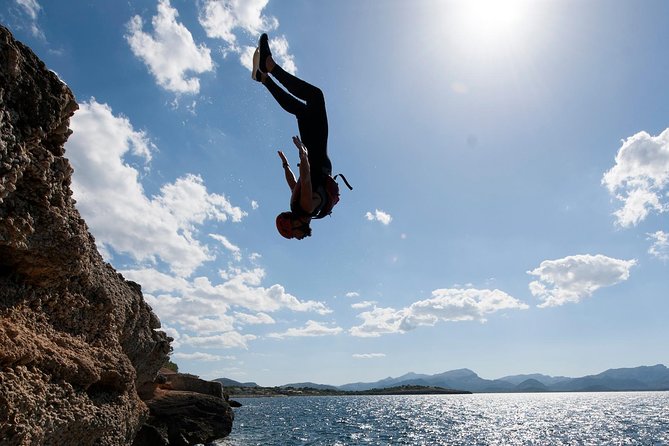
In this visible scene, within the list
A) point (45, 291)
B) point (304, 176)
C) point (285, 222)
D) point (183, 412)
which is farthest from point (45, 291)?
point (183, 412)

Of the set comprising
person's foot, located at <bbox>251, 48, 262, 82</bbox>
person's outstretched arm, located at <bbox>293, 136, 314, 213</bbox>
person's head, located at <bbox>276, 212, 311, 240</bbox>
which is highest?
person's foot, located at <bbox>251, 48, 262, 82</bbox>

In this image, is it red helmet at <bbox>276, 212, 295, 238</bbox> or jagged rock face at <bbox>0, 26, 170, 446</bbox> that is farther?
red helmet at <bbox>276, 212, 295, 238</bbox>

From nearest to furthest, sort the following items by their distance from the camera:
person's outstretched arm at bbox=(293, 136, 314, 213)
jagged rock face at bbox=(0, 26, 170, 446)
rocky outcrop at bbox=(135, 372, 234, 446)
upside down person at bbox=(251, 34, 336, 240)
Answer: jagged rock face at bbox=(0, 26, 170, 446) < person's outstretched arm at bbox=(293, 136, 314, 213) < upside down person at bbox=(251, 34, 336, 240) < rocky outcrop at bbox=(135, 372, 234, 446)

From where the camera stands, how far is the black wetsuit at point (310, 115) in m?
6.42

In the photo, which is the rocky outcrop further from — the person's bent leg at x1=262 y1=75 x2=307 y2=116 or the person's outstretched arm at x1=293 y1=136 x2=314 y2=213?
the person's bent leg at x1=262 y1=75 x2=307 y2=116

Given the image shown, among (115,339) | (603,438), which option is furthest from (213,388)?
(603,438)

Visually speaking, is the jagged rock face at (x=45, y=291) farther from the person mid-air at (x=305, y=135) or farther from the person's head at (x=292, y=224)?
the person's head at (x=292, y=224)

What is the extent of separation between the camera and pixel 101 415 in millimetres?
7148

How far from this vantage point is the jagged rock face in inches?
207

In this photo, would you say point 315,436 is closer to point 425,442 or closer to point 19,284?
point 425,442

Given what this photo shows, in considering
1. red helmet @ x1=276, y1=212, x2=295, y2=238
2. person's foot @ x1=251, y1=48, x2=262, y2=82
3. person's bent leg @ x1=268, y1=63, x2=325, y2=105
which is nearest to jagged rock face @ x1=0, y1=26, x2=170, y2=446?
person's foot @ x1=251, y1=48, x2=262, y2=82

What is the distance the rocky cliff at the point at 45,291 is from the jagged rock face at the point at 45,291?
14 mm

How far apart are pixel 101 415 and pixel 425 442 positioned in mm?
33067

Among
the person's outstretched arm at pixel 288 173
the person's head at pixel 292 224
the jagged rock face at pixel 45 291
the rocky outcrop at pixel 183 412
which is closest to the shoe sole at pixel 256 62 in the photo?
the person's outstretched arm at pixel 288 173
